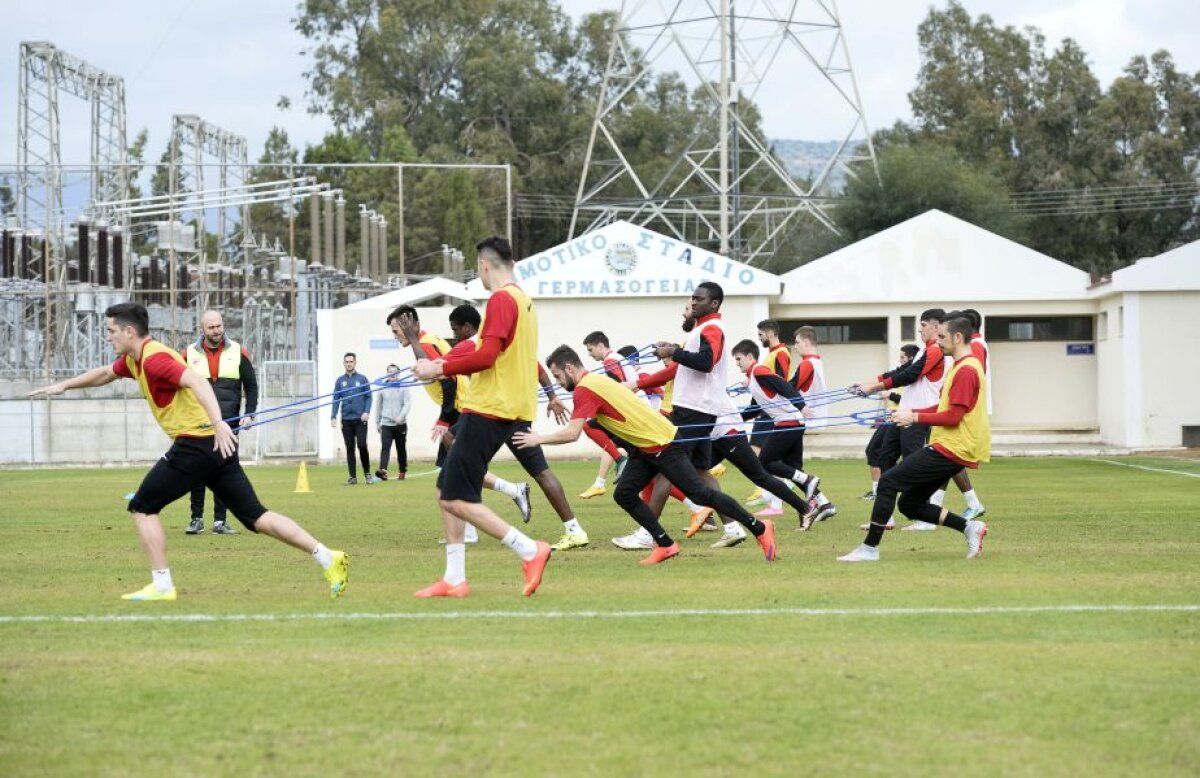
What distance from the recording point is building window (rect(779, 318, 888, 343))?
3831cm

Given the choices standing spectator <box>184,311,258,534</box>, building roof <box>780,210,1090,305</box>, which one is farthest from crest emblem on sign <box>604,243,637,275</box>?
standing spectator <box>184,311,258,534</box>

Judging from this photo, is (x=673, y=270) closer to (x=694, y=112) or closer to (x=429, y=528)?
(x=429, y=528)

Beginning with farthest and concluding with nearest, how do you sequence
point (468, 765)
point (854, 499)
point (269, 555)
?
point (854, 499) < point (269, 555) < point (468, 765)

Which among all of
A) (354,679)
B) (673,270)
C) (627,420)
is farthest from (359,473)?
(354,679)

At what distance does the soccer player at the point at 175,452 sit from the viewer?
9.88m

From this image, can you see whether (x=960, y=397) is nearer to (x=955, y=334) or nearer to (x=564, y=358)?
(x=955, y=334)

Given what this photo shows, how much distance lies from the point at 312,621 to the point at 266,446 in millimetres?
25141

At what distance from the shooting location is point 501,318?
9.79 meters

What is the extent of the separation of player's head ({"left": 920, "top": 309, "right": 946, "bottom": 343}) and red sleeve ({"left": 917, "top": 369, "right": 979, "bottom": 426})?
1171mm

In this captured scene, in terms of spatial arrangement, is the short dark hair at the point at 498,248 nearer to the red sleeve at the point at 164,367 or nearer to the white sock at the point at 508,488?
the red sleeve at the point at 164,367

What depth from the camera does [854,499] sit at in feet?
65.9

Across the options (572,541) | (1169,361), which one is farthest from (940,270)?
(572,541)

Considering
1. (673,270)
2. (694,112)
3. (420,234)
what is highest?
(694,112)

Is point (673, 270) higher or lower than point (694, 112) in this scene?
lower
